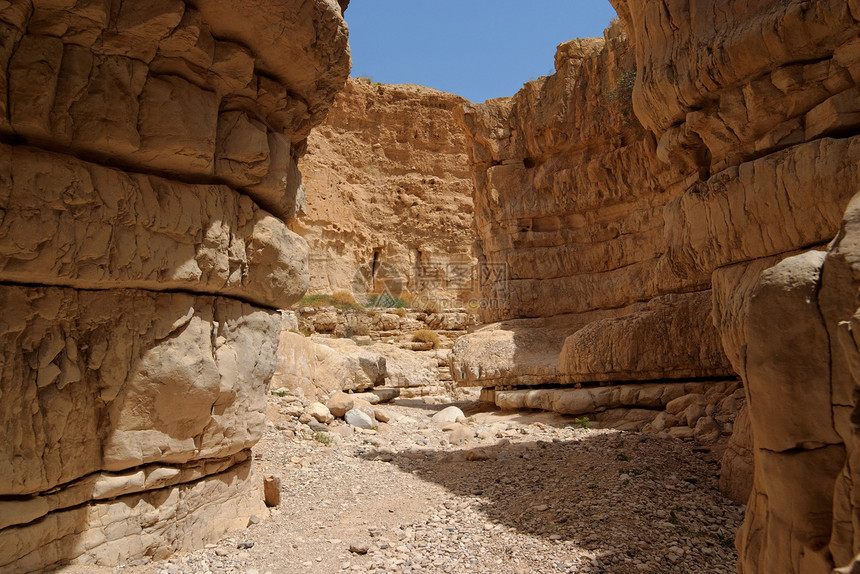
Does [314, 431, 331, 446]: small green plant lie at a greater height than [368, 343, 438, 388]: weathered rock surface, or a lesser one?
lesser

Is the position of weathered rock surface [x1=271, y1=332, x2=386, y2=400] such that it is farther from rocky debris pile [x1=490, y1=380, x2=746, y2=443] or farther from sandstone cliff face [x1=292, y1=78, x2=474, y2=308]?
sandstone cliff face [x1=292, y1=78, x2=474, y2=308]

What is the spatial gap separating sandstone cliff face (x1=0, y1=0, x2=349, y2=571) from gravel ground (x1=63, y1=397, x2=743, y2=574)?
1.62 ft

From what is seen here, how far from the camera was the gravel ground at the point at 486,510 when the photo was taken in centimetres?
335

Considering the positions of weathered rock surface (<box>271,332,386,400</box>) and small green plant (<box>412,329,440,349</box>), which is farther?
small green plant (<box>412,329,440,349</box>)

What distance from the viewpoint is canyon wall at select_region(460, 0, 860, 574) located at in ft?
5.93

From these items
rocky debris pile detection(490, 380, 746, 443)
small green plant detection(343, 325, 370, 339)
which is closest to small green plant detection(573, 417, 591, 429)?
rocky debris pile detection(490, 380, 746, 443)

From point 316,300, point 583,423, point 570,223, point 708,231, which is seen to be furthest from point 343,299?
point 708,231

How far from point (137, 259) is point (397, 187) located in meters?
21.1

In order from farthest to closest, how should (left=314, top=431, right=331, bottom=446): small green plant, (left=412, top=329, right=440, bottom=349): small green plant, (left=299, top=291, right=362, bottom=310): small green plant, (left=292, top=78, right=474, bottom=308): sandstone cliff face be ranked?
(left=292, top=78, right=474, bottom=308): sandstone cliff face < (left=299, top=291, right=362, bottom=310): small green plant < (left=412, top=329, right=440, bottom=349): small green plant < (left=314, top=431, right=331, bottom=446): small green plant

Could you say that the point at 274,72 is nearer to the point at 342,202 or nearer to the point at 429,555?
the point at 429,555

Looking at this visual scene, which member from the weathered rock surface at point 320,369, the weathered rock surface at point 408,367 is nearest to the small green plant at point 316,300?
A: the weathered rock surface at point 408,367

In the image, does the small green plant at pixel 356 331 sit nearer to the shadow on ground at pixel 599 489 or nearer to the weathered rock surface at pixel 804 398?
the shadow on ground at pixel 599 489

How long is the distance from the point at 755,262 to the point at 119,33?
4.39 metres

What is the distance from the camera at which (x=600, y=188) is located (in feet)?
32.4
